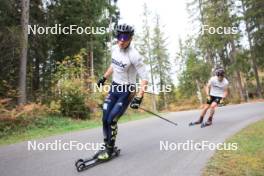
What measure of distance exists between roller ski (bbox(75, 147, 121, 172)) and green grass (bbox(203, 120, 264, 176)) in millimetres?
1732

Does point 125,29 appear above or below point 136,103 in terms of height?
above

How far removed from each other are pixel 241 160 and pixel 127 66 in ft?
8.75

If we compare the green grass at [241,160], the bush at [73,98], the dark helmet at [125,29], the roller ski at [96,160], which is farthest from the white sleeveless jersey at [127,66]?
the bush at [73,98]

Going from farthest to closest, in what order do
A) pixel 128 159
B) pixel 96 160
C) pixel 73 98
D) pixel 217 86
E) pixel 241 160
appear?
pixel 73 98
pixel 217 86
pixel 128 159
pixel 241 160
pixel 96 160

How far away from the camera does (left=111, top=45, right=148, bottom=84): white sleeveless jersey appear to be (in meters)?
6.18

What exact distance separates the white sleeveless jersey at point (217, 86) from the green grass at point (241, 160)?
133 inches

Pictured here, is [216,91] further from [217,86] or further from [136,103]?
[136,103]

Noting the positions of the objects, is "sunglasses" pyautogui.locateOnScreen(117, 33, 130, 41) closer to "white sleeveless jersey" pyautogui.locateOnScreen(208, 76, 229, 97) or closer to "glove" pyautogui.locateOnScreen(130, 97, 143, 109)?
"glove" pyautogui.locateOnScreen(130, 97, 143, 109)

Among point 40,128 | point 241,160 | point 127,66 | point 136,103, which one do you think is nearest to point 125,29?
point 127,66

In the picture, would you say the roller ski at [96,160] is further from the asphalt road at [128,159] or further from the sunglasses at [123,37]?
the sunglasses at [123,37]

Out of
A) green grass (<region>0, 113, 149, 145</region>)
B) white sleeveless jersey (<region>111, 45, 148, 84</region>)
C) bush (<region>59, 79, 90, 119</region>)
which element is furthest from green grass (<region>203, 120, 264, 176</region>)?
bush (<region>59, 79, 90, 119</region>)

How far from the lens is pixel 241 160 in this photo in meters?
5.95

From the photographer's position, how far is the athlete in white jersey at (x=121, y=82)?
6.02 metres

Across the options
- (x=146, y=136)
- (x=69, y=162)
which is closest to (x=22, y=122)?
(x=146, y=136)
